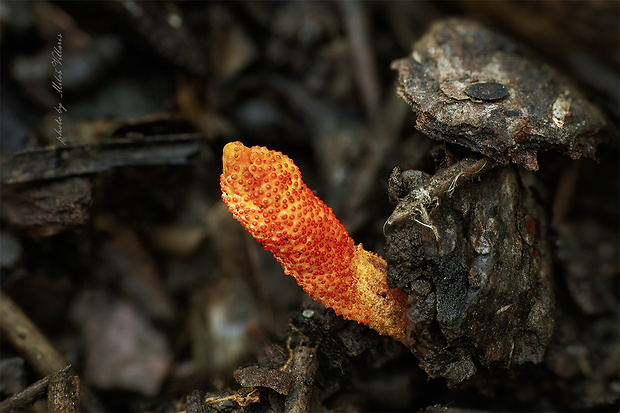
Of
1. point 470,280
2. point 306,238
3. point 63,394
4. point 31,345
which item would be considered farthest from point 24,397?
point 470,280

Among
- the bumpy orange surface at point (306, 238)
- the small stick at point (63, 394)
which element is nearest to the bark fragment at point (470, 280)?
the bumpy orange surface at point (306, 238)

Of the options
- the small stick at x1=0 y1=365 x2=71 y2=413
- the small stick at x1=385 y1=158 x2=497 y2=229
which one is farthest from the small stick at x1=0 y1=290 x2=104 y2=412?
the small stick at x1=385 y1=158 x2=497 y2=229

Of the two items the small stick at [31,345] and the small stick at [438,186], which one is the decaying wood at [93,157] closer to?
the small stick at [31,345]

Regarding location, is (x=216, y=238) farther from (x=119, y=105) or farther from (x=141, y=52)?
(x=141, y=52)

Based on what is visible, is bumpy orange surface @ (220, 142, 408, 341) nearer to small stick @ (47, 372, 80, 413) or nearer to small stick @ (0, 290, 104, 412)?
small stick @ (47, 372, 80, 413)

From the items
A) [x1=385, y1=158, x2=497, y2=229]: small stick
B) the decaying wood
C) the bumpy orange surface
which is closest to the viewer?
the bumpy orange surface
